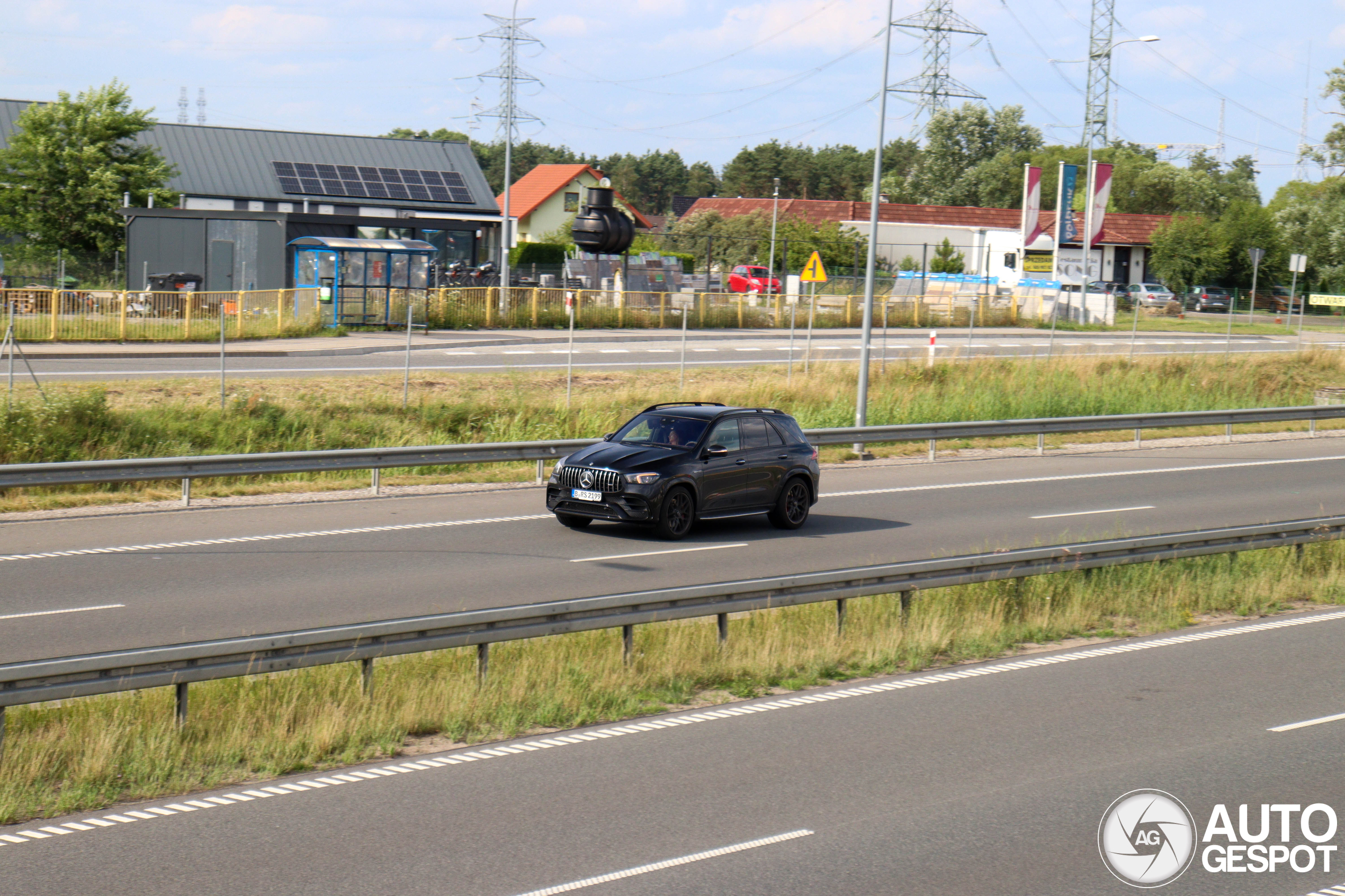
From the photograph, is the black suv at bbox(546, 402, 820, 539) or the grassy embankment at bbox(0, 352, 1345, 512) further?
the grassy embankment at bbox(0, 352, 1345, 512)

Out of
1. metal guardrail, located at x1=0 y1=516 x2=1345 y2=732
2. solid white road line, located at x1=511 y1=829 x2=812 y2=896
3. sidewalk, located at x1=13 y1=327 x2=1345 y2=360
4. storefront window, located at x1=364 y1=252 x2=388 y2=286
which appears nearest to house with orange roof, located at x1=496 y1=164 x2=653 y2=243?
sidewalk, located at x1=13 y1=327 x2=1345 y2=360

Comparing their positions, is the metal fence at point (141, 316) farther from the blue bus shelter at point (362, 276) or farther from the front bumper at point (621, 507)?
the front bumper at point (621, 507)

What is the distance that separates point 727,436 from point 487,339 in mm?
23902

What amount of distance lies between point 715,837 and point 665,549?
8297mm

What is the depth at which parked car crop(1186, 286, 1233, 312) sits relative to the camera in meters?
72.9

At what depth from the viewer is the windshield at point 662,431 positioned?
51.9 feet

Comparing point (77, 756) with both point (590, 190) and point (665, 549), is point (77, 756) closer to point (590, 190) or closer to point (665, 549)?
point (665, 549)

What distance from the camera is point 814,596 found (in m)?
10.3

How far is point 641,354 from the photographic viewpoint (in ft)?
120

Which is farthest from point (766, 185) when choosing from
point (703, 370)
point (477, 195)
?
point (703, 370)

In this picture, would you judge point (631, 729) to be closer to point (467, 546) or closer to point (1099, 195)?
point (467, 546)

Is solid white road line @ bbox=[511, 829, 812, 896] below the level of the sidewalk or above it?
below

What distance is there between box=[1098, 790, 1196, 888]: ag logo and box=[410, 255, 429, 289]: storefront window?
1359 inches

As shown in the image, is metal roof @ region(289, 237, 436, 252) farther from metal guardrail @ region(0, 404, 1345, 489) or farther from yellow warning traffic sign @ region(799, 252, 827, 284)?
metal guardrail @ region(0, 404, 1345, 489)
